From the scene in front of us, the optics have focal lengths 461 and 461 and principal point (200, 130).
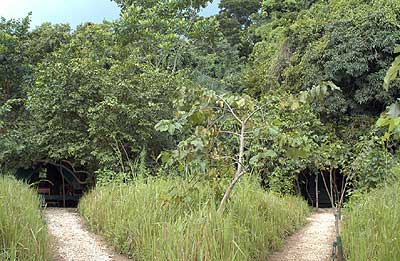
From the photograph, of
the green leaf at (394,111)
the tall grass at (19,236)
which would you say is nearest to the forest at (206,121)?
the green leaf at (394,111)

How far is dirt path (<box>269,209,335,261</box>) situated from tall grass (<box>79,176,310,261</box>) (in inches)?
6.5

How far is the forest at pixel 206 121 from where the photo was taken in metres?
4.81

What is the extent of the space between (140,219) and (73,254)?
96cm

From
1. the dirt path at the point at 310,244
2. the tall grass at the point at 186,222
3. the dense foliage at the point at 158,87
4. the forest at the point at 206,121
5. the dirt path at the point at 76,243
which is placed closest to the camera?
the tall grass at the point at 186,222

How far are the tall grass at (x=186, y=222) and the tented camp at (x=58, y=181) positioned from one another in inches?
175

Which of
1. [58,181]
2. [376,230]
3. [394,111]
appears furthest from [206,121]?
[58,181]

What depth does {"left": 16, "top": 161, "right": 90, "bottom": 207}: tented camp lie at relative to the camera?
12224 mm

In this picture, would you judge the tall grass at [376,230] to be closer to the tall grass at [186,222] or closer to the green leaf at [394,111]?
the tall grass at [186,222]

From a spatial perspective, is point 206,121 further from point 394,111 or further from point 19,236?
point 394,111

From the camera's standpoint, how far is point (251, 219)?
18.3ft

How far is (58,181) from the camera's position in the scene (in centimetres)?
1347

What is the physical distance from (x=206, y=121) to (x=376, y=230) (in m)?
2.07

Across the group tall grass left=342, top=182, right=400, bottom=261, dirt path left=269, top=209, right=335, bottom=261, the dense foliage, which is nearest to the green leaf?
tall grass left=342, top=182, right=400, bottom=261

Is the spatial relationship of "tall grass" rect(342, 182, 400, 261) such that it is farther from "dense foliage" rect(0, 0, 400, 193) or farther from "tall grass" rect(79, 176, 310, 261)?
"dense foliage" rect(0, 0, 400, 193)
